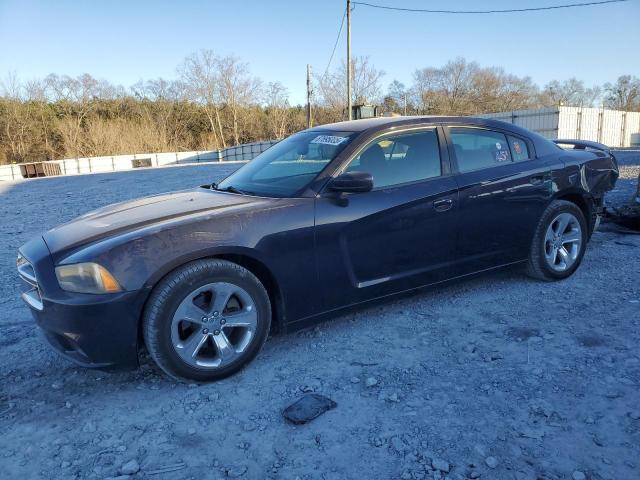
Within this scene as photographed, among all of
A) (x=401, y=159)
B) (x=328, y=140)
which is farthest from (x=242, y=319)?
(x=401, y=159)

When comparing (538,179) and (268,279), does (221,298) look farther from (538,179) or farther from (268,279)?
(538,179)

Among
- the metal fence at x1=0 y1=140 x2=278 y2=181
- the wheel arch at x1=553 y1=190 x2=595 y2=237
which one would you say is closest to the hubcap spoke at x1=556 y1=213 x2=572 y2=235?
the wheel arch at x1=553 y1=190 x2=595 y2=237

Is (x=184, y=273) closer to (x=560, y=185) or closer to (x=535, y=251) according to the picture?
(x=535, y=251)

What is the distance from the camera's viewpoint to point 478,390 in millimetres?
2562

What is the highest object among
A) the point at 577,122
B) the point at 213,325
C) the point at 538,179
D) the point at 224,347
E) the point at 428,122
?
the point at 577,122

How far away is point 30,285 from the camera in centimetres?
281

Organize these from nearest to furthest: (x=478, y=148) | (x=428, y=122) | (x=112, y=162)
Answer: (x=428, y=122) < (x=478, y=148) < (x=112, y=162)

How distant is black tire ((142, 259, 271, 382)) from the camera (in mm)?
2572

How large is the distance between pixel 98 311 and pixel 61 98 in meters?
56.4

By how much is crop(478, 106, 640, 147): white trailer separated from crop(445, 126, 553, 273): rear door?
27850mm

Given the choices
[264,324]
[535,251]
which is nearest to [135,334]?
[264,324]

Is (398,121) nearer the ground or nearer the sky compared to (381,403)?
nearer the sky

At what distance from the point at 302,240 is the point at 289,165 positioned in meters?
0.92

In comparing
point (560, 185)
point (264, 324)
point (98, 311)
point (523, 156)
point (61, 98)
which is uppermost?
point (61, 98)
